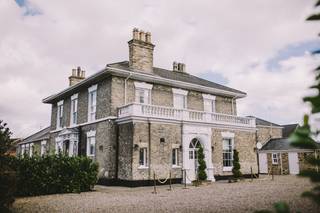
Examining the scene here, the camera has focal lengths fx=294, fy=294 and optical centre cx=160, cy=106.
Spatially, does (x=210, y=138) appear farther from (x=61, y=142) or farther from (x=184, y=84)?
(x=61, y=142)

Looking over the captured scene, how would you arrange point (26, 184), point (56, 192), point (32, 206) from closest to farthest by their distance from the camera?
point (32, 206)
point (26, 184)
point (56, 192)

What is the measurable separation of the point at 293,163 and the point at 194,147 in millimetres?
13363

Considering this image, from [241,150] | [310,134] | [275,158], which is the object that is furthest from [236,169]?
[310,134]

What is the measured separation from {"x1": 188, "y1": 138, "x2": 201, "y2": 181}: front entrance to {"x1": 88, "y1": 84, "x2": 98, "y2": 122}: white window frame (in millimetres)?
6921

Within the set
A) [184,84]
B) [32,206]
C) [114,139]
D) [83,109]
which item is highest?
[184,84]

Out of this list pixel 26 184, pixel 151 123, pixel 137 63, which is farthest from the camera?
pixel 137 63

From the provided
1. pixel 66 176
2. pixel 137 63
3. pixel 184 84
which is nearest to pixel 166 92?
pixel 184 84

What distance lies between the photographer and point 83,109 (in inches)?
856

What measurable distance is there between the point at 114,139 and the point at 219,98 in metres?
10.2

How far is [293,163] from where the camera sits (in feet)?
91.1

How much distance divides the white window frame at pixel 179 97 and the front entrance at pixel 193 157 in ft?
9.55

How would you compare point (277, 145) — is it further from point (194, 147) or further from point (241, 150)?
point (194, 147)

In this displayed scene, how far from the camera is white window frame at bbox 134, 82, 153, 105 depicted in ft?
63.7

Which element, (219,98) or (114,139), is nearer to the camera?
(114,139)
